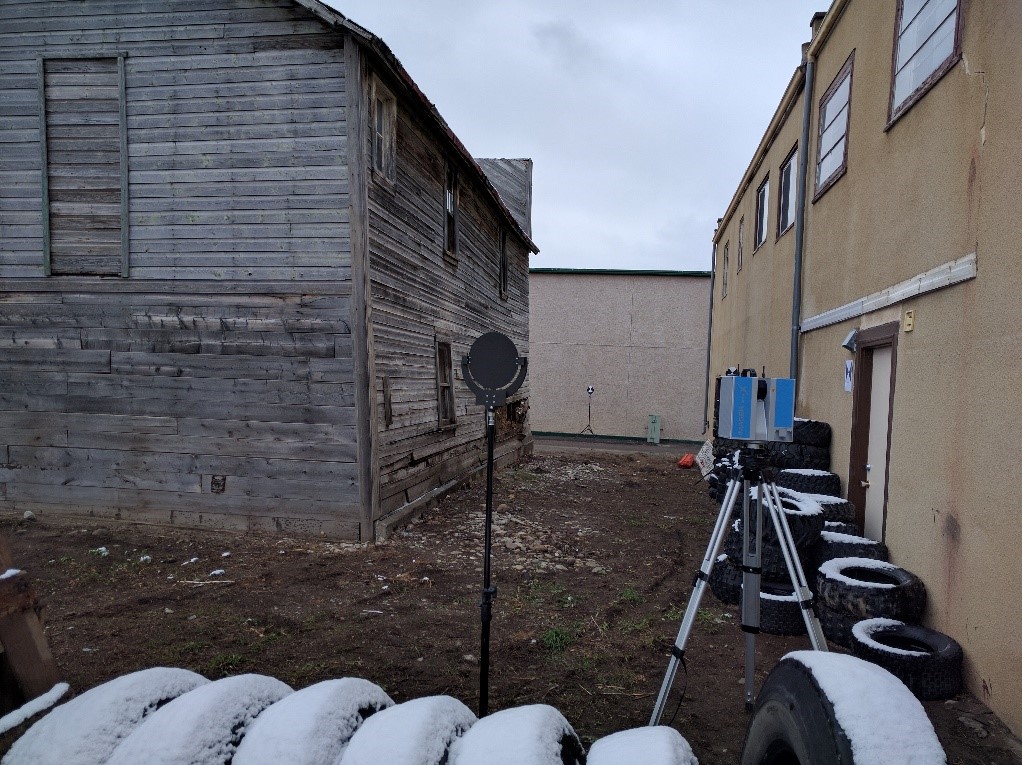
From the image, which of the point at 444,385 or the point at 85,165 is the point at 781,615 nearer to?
the point at 444,385

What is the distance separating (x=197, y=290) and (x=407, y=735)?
7.43 meters

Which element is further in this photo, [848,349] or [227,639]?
[848,349]

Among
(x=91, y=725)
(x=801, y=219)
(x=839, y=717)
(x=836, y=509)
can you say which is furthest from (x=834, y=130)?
(x=91, y=725)

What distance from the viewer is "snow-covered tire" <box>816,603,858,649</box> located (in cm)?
444

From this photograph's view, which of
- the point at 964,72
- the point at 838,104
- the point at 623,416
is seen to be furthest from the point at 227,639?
the point at 623,416

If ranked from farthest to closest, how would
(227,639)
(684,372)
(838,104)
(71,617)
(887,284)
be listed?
(684,372)
(838,104)
(887,284)
(71,617)
(227,639)

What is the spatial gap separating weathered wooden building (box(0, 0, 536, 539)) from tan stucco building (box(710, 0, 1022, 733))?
219 inches

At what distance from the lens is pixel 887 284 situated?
18.4 ft

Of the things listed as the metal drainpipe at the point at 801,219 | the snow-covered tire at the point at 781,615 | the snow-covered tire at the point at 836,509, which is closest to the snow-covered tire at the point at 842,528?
the snow-covered tire at the point at 836,509

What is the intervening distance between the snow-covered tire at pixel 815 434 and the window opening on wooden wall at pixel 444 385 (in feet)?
18.3

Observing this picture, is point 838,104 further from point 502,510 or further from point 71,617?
point 71,617

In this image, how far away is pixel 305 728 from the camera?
1829mm

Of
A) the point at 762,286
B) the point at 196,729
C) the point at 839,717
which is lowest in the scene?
the point at 196,729

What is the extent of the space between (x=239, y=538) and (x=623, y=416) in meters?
16.9
